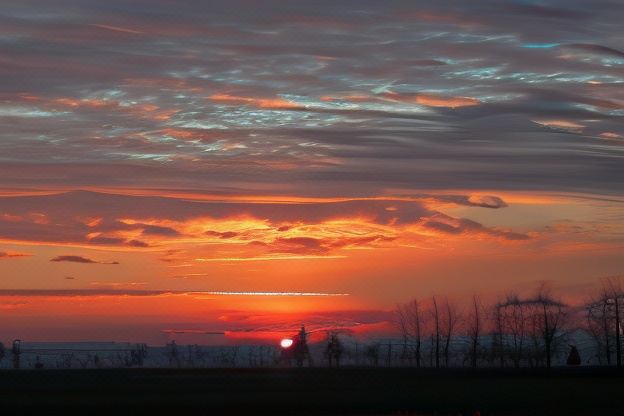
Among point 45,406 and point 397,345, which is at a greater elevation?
point 397,345

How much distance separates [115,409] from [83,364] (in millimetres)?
45945

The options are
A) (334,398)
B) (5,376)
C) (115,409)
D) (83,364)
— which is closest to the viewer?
(115,409)

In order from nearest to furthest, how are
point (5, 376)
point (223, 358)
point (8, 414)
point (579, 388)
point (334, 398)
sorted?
point (8, 414)
point (334, 398)
point (579, 388)
point (5, 376)
point (223, 358)

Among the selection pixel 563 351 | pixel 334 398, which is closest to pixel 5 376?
pixel 334 398

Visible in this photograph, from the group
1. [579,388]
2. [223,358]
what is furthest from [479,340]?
[579,388]

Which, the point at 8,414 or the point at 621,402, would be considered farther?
the point at 621,402

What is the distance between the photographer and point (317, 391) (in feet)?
188

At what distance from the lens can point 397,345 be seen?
368 feet

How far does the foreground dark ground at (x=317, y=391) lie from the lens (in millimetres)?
45812

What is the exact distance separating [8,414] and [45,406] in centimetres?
449

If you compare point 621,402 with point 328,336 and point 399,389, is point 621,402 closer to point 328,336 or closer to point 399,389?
point 399,389

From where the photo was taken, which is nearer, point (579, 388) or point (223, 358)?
point (579, 388)

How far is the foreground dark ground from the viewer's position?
45.8 m

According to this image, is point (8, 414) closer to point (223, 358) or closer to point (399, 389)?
point (399, 389)
